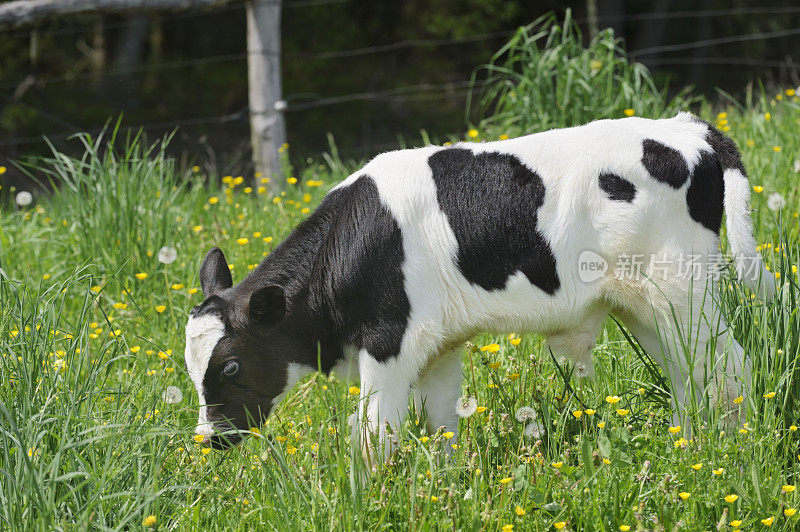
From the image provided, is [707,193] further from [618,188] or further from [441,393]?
[441,393]

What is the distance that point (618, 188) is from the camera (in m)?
3.11

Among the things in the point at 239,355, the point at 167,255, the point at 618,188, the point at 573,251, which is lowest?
the point at 239,355

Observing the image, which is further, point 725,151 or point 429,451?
point 725,151

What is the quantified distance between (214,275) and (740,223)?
6.35ft

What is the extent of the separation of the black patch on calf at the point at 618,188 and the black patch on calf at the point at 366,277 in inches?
28.0

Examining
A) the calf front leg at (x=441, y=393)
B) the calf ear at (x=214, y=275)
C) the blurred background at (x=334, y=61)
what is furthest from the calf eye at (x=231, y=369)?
the blurred background at (x=334, y=61)

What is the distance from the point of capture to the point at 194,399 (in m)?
3.75

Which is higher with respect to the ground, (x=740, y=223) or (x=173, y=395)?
(x=740, y=223)

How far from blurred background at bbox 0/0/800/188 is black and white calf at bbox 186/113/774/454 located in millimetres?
9736

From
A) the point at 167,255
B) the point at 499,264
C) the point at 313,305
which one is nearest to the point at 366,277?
the point at 313,305

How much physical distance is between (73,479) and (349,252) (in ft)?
3.76

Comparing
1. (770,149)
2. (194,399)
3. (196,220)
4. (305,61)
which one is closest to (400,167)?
(194,399)

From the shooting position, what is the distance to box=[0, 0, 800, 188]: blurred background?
13750 mm

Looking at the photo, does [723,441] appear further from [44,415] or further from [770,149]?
[770,149]
